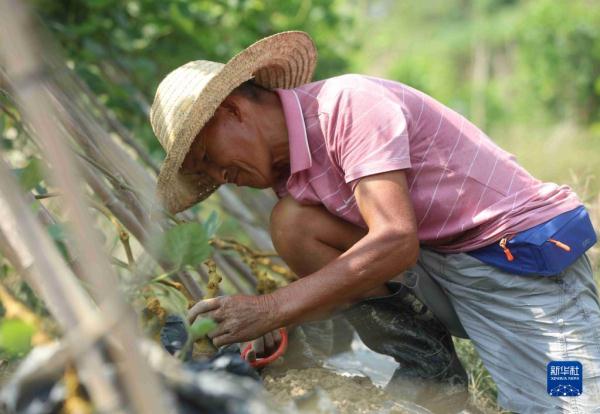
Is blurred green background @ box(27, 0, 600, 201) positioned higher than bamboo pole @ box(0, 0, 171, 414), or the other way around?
bamboo pole @ box(0, 0, 171, 414)

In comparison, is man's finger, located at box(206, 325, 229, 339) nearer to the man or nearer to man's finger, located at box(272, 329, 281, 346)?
the man

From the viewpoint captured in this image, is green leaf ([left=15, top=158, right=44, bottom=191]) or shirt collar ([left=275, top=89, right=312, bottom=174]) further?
shirt collar ([left=275, top=89, right=312, bottom=174])

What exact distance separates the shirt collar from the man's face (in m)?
0.06

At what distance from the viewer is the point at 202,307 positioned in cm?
159

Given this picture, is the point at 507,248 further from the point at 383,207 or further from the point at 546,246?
the point at 383,207

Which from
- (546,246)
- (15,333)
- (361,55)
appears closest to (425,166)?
(546,246)

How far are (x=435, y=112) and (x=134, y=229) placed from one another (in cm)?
76

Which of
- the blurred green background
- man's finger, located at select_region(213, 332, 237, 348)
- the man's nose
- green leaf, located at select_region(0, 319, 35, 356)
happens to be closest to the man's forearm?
man's finger, located at select_region(213, 332, 237, 348)

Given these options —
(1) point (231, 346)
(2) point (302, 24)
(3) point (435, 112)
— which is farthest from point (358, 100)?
(2) point (302, 24)

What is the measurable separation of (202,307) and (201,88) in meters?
0.48

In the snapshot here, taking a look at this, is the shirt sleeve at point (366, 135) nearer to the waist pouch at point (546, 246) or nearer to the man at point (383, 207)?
the man at point (383, 207)

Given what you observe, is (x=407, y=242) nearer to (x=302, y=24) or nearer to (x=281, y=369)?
(x=281, y=369)

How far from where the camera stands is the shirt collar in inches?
71.4

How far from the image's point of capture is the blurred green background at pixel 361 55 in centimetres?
321
